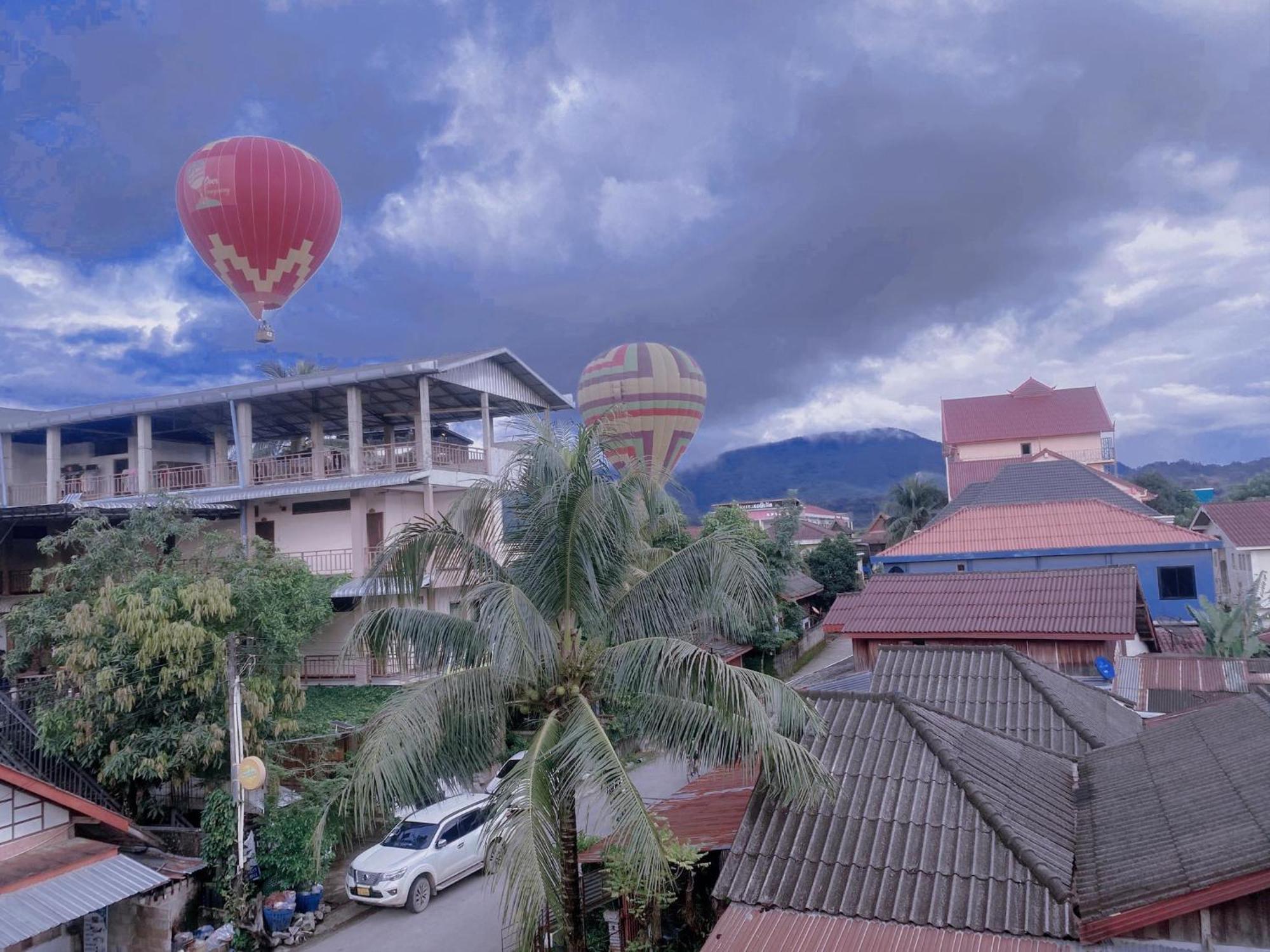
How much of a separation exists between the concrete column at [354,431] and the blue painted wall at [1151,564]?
19.8 metres

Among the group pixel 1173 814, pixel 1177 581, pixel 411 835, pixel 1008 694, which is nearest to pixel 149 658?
pixel 411 835

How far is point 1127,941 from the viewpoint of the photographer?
18.8 ft

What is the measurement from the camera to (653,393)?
103 feet

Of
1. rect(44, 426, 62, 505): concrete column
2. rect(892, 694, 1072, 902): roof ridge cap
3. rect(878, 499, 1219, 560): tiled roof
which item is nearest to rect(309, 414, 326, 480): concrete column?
rect(44, 426, 62, 505): concrete column

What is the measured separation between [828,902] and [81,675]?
1258cm

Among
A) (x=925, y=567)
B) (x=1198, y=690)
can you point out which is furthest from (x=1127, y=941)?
(x=925, y=567)

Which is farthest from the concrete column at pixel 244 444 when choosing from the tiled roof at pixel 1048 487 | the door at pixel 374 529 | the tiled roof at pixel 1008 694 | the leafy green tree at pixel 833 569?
the leafy green tree at pixel 833 569

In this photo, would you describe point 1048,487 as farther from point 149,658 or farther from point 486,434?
point 149,658

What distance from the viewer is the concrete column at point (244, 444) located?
76.1 feet

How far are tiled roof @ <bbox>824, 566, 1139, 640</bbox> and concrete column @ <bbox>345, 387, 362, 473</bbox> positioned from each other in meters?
13.6

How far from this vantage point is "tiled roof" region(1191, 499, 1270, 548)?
101ft

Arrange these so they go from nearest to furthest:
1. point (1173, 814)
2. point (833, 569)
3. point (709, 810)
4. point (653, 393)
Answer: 1. point (1173, 814)
2. point (709, 810)
3. point (653, 393)
4. point (833, 569)

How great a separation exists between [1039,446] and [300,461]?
49.7 metres

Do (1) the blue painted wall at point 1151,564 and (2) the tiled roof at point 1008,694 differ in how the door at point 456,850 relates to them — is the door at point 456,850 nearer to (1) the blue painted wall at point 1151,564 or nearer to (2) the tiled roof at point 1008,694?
(2) the tiled roof at point 1008,694
